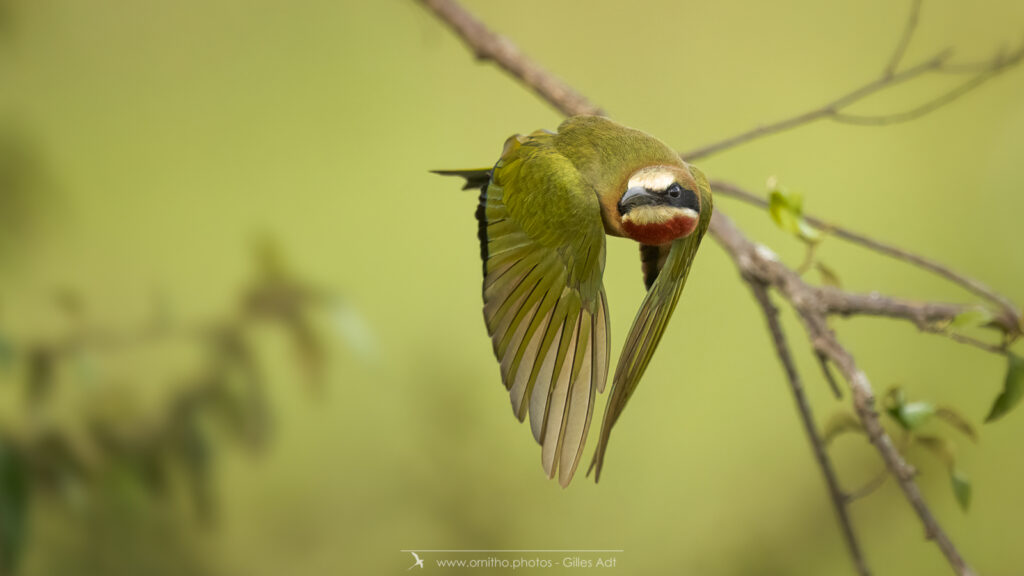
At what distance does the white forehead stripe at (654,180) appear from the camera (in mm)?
213

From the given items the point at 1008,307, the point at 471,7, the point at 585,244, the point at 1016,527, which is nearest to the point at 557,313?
the point at 585,244

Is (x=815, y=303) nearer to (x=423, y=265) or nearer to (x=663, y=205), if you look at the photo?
(x=663, y=205)

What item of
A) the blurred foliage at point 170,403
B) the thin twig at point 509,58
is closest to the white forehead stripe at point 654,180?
the thin twig at point 509,58

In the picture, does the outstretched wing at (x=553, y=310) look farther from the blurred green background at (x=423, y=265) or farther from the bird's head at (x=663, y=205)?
the blurred green background at (x=423, y=265)

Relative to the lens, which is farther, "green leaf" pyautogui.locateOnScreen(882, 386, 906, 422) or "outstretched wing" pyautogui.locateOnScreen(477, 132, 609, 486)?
"green leaf" pyautogui.locateOnScreen(882, 386, 906, 422)

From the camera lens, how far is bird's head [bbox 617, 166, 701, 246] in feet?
0.69

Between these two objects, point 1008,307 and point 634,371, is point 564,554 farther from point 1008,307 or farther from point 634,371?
point 634,371

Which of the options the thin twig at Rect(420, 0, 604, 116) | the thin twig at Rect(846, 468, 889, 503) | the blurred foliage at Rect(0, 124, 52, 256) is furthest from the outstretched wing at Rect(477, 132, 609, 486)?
the blurred foliage at Rect(0, 124, 52, 256)

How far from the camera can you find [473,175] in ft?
1.02

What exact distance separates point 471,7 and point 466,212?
0.63 ft

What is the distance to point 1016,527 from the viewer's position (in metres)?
0.84

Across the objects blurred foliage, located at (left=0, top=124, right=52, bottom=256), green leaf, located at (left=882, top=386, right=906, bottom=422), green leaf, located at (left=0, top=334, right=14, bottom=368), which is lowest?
green leaf, located at (left=882, top=386, right=906, bottom=422)

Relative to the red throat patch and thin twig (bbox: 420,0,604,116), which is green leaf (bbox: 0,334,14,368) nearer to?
thin twig (bbox: 420,0,604,116)

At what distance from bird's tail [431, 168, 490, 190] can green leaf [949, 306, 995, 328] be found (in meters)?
0.32
